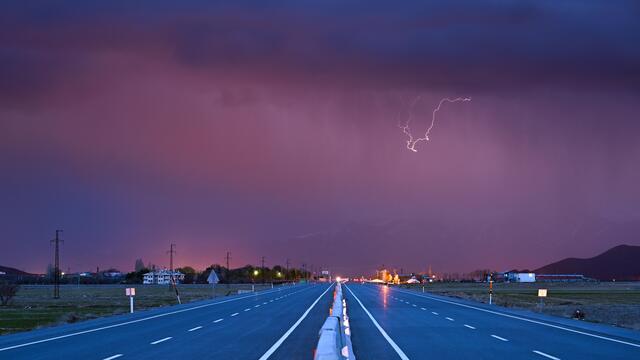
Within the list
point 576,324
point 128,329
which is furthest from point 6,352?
point 576,324

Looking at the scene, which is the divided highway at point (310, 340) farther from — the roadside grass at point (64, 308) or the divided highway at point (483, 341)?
the roadside grass at point (64, 308)

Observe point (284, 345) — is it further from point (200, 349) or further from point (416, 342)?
point (416, 342)

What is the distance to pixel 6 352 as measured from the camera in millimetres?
22531

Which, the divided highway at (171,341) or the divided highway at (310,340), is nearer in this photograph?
the divided highway at (310,340)

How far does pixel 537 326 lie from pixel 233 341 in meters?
15.3

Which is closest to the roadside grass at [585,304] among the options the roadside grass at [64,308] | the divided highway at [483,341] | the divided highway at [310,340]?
the divided highway at [483,341]

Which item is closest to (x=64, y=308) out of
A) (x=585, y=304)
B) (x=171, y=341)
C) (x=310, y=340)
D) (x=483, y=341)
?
(x=171, y=341)

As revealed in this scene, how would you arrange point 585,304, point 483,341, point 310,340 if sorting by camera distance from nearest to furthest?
point 483,341 < point 310,340 < point 585,304

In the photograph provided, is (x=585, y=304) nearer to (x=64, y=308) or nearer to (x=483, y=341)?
(x=64, y=308)

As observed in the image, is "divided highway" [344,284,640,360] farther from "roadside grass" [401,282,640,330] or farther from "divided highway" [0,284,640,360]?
"roadside grass" [401,282,640,330]

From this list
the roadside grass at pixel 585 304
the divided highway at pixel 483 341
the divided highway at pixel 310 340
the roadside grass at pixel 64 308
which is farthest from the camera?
the roadside grass at pixel 585 304

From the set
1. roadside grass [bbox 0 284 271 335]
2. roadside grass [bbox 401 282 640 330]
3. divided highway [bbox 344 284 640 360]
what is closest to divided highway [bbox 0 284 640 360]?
divided highway [bbox 344 284 640 360]

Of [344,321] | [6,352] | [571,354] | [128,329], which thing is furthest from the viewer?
[128,329]

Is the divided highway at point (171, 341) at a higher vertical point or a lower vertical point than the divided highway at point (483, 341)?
higher
